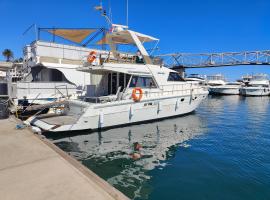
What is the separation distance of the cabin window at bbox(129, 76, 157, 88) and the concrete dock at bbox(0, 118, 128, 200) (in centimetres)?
692

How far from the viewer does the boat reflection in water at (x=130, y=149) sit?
5.90m

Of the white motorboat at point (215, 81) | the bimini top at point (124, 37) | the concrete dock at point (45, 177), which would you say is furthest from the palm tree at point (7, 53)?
the concrete dock at point (45, 177)

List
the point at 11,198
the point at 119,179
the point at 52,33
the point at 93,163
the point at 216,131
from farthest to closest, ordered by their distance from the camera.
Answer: the point at 52,33 → the point at 216,131 → the point at 93,163 → the point at 119,179 → the point at 11,198

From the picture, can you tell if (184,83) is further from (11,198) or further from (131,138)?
(11,198)

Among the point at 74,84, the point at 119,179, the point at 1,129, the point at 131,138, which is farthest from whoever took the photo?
the point at 74,84

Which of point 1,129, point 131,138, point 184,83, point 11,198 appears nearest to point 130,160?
point 131,138

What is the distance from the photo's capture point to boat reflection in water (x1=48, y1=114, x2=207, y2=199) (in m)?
5.90

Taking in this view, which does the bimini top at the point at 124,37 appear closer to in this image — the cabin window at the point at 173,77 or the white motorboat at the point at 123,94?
the white motorboat at the point at 123,94

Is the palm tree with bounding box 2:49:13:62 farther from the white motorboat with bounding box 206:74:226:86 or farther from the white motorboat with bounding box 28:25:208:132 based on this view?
the white motorboat with bounding box 28:25:208:132

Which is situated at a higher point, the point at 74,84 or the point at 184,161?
the point at 74,84

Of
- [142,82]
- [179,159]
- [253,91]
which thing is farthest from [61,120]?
[253,91]

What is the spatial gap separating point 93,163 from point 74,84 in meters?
11.8

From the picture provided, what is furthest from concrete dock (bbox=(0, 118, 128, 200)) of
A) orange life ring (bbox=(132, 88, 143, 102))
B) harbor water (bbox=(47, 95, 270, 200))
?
orange life ring (bbox=(132, 88, 143, 102))

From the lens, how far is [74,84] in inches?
695
